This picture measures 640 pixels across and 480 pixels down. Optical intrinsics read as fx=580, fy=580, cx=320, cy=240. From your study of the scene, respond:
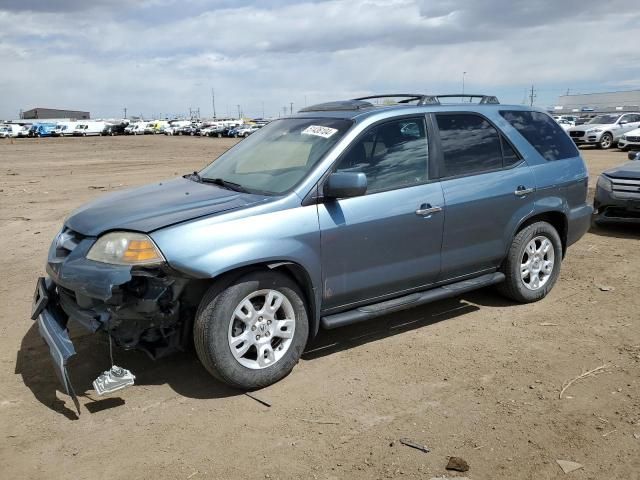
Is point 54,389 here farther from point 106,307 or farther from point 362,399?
point 362,399

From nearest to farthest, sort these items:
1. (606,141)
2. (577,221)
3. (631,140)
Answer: (577,221), (631,140), (606,141)

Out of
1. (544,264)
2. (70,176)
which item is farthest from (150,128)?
(544,264)

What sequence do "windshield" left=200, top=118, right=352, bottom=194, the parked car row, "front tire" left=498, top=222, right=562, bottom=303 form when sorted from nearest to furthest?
"windshield" left=200, top=118, right=352, bottom=194, "front tire" left=498, top=222, right=562, bottom=303, the parked car row

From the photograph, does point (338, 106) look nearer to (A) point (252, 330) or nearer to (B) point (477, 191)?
(B) point (477, 191)

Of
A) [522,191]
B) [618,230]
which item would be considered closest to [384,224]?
[522,191]

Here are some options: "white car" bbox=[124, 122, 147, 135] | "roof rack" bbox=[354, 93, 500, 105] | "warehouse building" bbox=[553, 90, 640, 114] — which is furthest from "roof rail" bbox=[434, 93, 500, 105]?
"warehouse building" bbox=[553, 90, 640, 114]

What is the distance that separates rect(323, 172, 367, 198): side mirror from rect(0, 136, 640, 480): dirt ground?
Result: 4.07 ft

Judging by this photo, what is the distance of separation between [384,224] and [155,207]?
63.5 inches

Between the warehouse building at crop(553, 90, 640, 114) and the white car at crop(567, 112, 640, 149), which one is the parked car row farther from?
the warehouse building at crop(553, 90, 640, 114)

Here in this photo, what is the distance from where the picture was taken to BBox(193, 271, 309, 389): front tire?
356 centimetres

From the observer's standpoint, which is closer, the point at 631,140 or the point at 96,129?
the point at 631,140

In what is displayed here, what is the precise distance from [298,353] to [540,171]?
9.52 ft

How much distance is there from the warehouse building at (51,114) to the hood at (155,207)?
132 meters

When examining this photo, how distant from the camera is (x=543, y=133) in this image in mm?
5543
